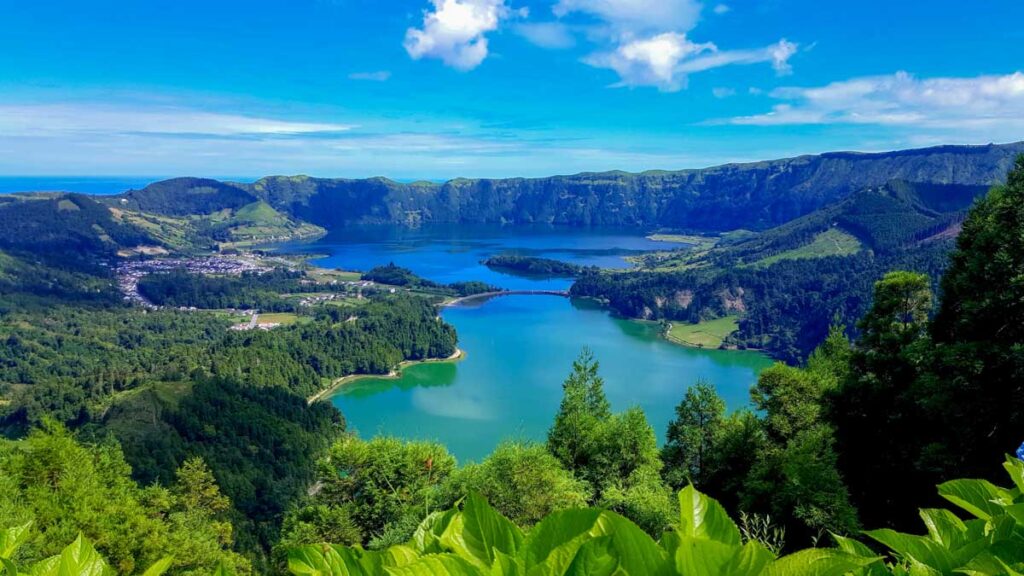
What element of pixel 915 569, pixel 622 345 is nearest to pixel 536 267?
pixel 622 345

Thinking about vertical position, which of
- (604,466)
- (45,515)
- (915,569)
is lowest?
(604,466)

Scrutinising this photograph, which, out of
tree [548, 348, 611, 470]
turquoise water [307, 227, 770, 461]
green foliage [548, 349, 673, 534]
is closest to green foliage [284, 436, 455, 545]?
tree [548, 348, 611, 470]

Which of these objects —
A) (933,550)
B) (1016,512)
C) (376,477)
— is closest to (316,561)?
(933,550)

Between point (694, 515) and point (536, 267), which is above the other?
point (694, 515)

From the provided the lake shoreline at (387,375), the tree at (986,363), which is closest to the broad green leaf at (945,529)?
the tree at (986,363)

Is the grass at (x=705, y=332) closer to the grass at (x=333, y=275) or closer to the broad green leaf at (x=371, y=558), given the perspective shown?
the grass at (x=333, y=275)

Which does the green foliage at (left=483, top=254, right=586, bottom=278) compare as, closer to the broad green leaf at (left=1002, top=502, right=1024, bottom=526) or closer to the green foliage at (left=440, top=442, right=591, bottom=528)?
the green foliage at (left=440, top=442, right=591, bottom=528)

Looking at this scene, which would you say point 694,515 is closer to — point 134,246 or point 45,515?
point 45,515

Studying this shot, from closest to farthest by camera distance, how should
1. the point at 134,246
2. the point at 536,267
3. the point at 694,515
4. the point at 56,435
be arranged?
the point at 694,515 < the point at 56,435 < the point at 536,267 < the point at 134,246
